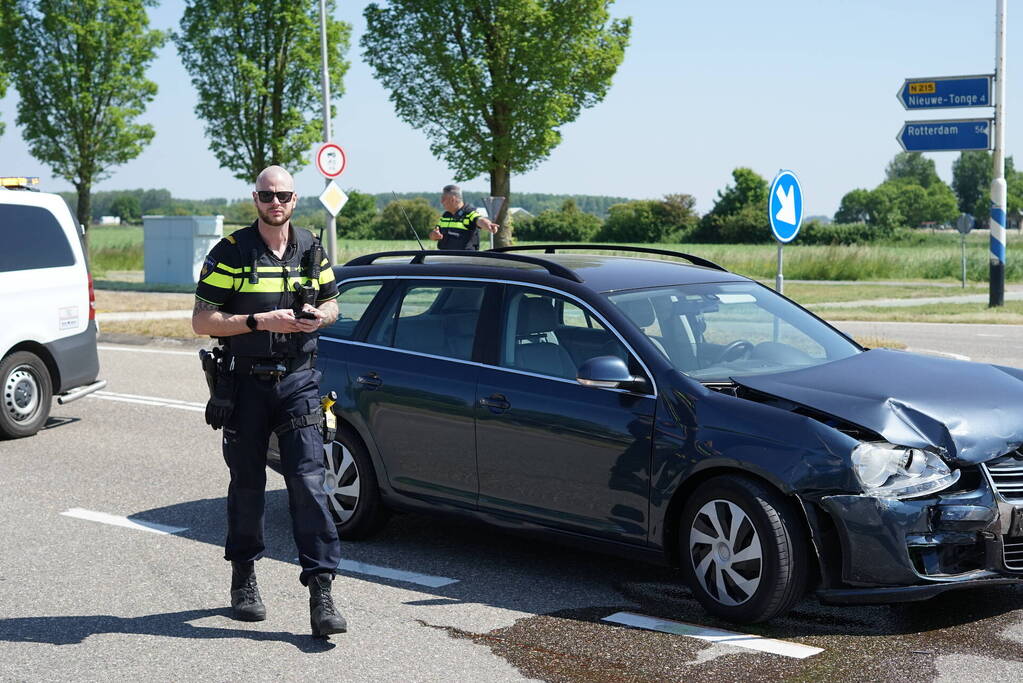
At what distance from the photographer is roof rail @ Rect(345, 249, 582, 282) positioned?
20.3ft

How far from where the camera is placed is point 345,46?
1407 inches

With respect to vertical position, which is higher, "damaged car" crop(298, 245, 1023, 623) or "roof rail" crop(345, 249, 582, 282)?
"roof rail" crop(345, 249, 582, 282)

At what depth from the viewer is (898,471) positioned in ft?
16.3

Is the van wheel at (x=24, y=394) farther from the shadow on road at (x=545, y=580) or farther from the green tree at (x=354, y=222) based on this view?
the green tree at (x=354, y=222)

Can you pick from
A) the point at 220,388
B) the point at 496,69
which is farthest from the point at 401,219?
the point at 496,69

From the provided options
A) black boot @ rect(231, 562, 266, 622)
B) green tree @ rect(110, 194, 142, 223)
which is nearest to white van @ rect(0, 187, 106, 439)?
black boot @ rect(231, 562, 266, 622)

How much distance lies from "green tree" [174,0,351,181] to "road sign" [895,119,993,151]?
58.3 ft

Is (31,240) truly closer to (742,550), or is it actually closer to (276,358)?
(276,358)

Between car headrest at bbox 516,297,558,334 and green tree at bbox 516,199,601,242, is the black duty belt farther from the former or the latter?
green tree at bbox 516,199,601,242

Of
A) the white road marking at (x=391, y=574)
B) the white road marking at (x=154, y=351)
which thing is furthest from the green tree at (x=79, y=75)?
the white road marking at (x=391, y=574)

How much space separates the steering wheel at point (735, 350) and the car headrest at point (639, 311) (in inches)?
13.7

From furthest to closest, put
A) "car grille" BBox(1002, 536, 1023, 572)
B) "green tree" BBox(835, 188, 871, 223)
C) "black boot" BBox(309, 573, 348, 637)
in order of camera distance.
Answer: "green tree" BBox(835, 188, 871, 223) → "black boot" BBox(309, 573, 348, 637) → "car grille" BBox(1002, 536, 1023, 572)

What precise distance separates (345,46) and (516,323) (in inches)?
1221

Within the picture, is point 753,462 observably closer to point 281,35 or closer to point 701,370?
point 701,370
